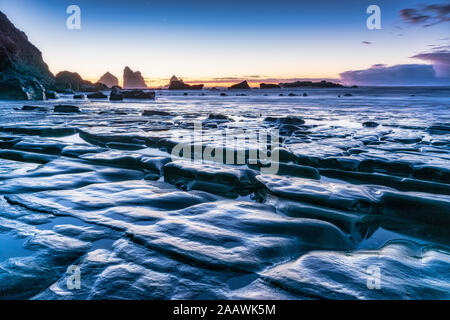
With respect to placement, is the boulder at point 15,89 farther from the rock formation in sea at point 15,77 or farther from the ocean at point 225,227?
the ocean at point 225,227

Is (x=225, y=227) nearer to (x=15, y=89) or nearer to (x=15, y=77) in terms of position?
(x=15, y=89)

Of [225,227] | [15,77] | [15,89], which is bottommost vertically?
[225,227]

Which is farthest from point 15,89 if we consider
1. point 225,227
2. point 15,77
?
point 225,227

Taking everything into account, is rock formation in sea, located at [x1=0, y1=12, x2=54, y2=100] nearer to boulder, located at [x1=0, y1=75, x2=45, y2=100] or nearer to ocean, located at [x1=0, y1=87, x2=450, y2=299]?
boulder, located at [x1=0, y1=75, x2=45, y2=100]

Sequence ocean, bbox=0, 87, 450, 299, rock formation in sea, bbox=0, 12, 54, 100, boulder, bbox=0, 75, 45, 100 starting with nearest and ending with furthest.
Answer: ocean, bbox=0, 87, 450, 299 → boulder, bbox=0, 75, 45, 100 → rock formation in sea, bbox=0, 12, 54, 100

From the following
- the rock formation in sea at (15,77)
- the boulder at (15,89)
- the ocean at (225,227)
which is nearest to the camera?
the ocean at (225,227)

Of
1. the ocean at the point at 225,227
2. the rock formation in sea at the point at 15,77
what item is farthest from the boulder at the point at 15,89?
the ocean at the point at 225,227

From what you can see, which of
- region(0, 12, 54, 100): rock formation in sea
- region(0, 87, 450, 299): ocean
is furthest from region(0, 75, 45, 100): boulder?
region(0, 87, 450, 299): ocean

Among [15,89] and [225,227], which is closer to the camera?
[225,227]

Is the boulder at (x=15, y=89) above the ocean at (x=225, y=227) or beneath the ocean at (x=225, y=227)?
above

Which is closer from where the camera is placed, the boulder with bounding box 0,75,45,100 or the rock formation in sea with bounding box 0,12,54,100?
the boulder with bounding box 0,75,45,100
